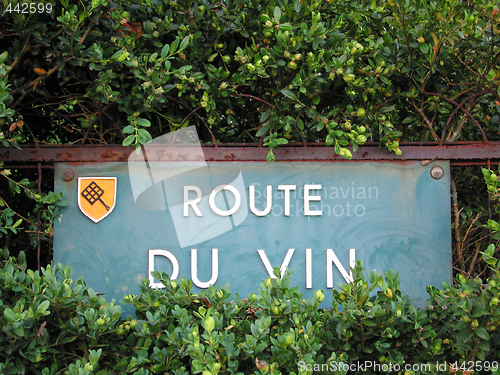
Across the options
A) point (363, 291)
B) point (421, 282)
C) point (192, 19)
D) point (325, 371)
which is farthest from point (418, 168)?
point (192, 19)

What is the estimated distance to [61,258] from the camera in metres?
2.30

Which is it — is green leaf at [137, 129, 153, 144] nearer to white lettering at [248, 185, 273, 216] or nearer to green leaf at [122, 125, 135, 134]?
green leaf at [122, 125, 135, 134]

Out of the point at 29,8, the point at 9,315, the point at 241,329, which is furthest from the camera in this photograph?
the point at 29,8

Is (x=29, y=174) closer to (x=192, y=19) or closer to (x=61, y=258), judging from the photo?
(x=61, y=258)

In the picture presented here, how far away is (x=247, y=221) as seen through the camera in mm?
2346

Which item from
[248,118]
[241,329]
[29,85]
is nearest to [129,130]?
[29,85]

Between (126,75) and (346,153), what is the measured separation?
4.46ft

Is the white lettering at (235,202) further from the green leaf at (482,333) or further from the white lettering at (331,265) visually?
the green leaf at (482,333)

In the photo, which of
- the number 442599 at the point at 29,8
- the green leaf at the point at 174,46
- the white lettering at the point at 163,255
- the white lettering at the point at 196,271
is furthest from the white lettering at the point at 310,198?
the number 442599 at the point at 29,8

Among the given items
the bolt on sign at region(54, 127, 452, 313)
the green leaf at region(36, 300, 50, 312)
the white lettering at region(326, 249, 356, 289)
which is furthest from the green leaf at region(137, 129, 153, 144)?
the white lettering at region(326, 249, 356, 289)

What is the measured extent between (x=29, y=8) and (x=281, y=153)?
1569 millimetres

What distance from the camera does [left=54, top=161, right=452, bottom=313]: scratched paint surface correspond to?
2307 millimetres

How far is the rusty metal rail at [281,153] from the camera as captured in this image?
7.63 feet

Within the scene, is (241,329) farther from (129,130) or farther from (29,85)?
(29,85)
